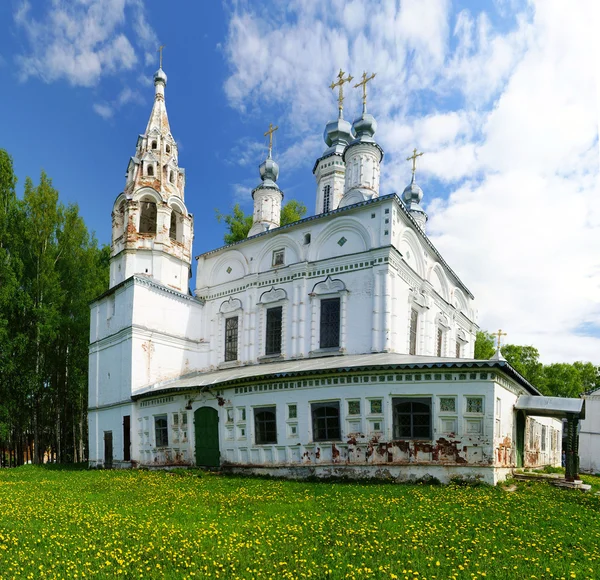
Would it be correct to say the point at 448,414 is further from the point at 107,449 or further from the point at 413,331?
the point at 107,449

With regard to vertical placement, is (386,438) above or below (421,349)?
below

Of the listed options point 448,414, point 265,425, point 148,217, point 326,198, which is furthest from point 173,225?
point 448,414

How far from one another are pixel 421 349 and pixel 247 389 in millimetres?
8049

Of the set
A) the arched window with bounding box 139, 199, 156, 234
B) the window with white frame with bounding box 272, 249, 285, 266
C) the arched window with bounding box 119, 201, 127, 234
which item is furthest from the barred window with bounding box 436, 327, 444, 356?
the arched window with bounding box 119, 201, 127, 234

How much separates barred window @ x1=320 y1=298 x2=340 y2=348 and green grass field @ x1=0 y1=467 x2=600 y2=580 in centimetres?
826

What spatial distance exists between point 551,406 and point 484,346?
1032 inches

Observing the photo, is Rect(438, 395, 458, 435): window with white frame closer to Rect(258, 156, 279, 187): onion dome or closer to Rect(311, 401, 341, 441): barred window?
Rect(311, 401, 341, 441): barred window

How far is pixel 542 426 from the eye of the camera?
19297 mm

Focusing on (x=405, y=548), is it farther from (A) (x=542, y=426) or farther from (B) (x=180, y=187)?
(B) (x=180, y=187)

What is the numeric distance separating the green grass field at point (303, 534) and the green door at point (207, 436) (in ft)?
17.7

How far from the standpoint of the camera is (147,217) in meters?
23.8

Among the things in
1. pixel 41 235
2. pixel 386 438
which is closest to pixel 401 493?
Result: pixel 386 438

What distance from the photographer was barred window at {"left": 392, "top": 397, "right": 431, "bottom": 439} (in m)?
12.8

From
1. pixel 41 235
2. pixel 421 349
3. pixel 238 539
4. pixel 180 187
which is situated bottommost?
pixel 238 539
